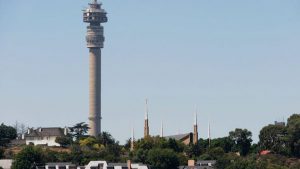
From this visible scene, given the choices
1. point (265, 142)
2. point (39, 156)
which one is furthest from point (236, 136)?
point (39, 156)

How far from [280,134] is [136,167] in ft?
97.1

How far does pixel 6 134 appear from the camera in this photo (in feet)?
620

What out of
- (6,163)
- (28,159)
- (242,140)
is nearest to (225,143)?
(242,140)

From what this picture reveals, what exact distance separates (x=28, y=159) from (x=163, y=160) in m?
18.5

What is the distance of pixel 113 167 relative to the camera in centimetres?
15362

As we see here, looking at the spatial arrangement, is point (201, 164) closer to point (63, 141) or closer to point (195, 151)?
point (195, 151)

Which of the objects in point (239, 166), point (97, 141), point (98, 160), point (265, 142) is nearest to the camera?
point (239, 166)

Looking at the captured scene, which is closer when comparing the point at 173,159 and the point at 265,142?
the point at 173,159

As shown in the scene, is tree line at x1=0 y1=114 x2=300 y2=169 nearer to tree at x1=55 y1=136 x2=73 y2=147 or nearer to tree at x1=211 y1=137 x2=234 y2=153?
tree at x1=211 y1=137 x2=234 y2=153

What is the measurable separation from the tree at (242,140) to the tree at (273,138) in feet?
6.63

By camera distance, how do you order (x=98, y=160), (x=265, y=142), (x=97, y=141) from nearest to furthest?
(x=98, y=160) < (x=265, y=142) < (x=97, y=141)

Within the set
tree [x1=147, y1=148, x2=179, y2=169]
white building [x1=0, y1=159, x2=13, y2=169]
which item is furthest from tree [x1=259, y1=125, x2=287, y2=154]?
white building [x1=0, y1=159, x2=13, y2=169]

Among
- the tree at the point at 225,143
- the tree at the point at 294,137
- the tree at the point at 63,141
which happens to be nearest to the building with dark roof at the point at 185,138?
the tree at the point at 225,143

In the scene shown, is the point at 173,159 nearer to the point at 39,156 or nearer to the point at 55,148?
the point at 39,156
